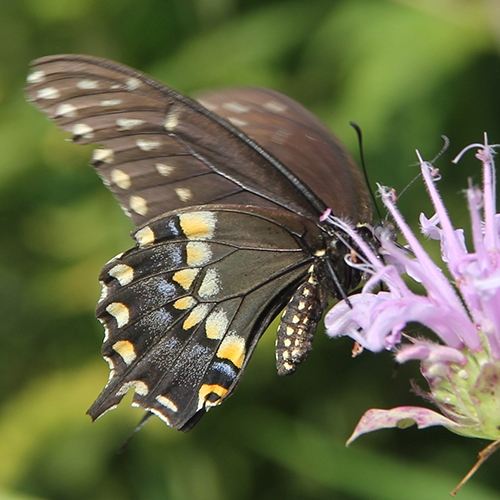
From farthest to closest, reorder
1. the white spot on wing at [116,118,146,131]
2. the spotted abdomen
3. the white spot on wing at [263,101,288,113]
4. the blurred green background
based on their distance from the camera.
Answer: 1. the blurred green background
2. the white spot on wing at [263,101,288,113]
3. the white spot on wing at [116,118,146,131]
4. the spotted abdomen

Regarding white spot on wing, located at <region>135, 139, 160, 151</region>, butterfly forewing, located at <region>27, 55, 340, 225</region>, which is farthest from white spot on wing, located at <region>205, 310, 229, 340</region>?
white spot on wing, located at <region>135, 139, 160, 151</region>

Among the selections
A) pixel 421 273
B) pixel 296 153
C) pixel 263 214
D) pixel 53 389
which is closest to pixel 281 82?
pixel 296 153

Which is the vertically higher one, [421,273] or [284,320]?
[421,273]

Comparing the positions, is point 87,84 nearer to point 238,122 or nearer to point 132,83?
point 132,83

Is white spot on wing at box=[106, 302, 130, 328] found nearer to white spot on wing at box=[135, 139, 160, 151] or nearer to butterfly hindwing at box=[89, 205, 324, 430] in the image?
butterfly hindwing at box=[89, 205, 324, 430]

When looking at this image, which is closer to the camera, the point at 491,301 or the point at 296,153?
the point at 491,301

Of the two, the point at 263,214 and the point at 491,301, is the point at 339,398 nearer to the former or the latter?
the point at 263,214

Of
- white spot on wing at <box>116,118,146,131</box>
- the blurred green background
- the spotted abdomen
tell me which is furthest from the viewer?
the blurred green background

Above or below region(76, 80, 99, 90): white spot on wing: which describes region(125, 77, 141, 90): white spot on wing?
below

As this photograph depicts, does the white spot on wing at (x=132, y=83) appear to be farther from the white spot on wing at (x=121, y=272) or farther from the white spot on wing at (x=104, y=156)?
the white spot on wing at (x=121, y=272)
